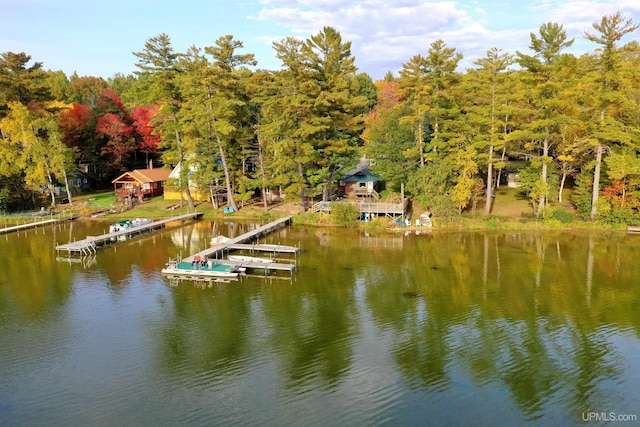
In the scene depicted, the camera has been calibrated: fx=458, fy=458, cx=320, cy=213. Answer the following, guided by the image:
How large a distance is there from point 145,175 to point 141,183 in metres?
1.02

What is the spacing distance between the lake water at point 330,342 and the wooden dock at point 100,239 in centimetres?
144

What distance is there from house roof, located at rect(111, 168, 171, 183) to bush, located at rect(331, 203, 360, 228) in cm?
2381

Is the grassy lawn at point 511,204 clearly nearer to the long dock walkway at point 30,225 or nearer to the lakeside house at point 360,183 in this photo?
the lakeside house at point 360,183

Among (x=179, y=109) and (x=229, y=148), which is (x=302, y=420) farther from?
(x=179, y=109)

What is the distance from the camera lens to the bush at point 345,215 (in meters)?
40.6

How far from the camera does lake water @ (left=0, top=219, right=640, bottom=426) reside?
1386 centimetres

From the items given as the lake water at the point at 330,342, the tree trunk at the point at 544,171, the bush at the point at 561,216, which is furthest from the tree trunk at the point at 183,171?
the bush at the point at 561,216

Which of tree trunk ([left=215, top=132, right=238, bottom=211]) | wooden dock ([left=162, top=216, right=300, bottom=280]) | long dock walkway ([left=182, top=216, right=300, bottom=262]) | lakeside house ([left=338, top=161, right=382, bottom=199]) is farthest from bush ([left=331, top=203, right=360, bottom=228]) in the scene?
tree trunk ([left=215, top=132, right=238, bottom=211])

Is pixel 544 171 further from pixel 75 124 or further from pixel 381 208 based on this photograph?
pixel 75 124

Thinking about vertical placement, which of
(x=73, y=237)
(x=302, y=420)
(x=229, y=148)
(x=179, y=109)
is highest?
(x=179, y=109)

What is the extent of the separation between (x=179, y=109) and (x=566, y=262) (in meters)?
37.4

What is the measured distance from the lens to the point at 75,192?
55.9 metres

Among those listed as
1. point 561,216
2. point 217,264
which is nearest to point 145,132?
point 217,264

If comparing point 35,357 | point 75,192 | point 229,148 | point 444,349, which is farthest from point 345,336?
point 75,192
